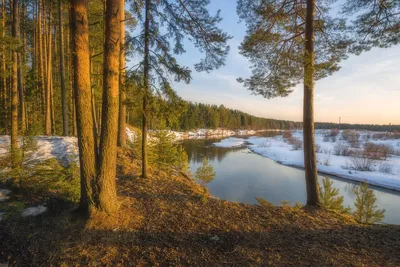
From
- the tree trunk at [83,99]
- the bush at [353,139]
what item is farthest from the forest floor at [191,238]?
the bush at [353,139]

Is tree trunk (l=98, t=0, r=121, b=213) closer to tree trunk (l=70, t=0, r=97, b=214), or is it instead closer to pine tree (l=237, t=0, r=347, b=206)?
tree trunk (l=70, t=0, r=97, b=214)

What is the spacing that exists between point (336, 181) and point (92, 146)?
1678 cm

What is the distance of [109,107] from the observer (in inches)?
129

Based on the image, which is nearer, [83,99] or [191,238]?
[191,238]

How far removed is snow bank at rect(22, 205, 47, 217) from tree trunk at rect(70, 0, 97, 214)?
885 millimetres

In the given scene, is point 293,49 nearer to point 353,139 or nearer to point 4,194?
point 4,194

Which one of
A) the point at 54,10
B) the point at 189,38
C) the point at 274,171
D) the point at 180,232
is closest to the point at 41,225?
the point at 180,232

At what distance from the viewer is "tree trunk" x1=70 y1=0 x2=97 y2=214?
299 cm

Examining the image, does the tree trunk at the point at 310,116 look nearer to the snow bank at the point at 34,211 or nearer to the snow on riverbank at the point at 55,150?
the snow bank at the point at 34,211

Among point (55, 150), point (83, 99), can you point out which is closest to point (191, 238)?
point (83, 99)

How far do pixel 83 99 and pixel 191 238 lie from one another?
2.85 m

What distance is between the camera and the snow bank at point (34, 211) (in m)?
3.33

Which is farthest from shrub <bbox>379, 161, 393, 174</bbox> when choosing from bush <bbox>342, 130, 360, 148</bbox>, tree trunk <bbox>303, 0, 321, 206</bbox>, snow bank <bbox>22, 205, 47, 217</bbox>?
snow bank <bbox>22, 205, 47, 217</bbox>

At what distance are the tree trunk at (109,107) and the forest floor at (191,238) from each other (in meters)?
0.43
